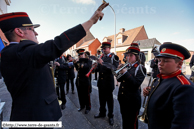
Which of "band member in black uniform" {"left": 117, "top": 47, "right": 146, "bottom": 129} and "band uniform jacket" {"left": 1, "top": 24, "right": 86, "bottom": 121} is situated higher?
"band uniform jacket" {"left": 1, "top": 24, "right": 86, "bottom": 121}

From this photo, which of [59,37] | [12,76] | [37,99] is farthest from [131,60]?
[12,76]

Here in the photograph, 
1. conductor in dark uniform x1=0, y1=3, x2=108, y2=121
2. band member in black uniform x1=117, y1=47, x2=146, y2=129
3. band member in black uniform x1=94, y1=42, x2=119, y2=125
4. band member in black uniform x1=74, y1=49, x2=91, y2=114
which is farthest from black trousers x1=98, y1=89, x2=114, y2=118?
conductor in dark uniform x1=0, y1=3, x2=108, y2=121

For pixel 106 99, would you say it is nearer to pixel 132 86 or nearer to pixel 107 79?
pixel 107 79

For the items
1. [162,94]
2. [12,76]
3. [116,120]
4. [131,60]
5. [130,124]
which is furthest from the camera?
[116,120]

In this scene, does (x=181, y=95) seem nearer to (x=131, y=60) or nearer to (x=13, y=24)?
(x=131, y=60)

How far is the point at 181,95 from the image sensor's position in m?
1.06

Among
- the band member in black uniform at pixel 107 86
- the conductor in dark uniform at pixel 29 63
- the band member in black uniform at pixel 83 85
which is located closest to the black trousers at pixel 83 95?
the band member in black uniform at pixel 83 85

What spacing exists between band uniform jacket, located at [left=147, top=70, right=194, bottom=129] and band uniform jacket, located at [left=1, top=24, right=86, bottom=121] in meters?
1.27

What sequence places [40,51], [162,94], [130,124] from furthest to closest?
[130,124] < [162,94] < [40,51]

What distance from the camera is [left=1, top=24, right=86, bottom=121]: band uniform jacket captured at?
992 millimetres

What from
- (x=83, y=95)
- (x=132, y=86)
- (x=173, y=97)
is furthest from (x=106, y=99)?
(x=173, y=97)

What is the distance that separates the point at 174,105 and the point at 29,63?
1656 mm

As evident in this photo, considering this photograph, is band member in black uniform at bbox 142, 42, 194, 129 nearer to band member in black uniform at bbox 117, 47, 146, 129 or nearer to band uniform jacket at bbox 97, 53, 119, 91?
band member in black uniform at bbox 117, 47, 146, 129

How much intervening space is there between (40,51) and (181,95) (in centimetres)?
156
